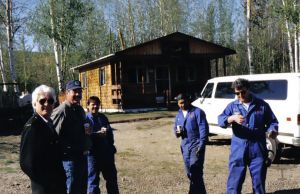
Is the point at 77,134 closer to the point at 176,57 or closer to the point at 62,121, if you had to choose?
the point at 62,121

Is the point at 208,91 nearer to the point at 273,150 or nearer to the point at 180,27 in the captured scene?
the point at 273,150

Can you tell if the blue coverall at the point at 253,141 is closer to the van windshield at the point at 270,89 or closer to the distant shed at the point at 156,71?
the van windshield at the point at 270,89

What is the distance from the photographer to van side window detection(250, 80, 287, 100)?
9.15 meters

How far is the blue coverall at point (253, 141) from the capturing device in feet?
17.4

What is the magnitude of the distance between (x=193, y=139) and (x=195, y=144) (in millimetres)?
78

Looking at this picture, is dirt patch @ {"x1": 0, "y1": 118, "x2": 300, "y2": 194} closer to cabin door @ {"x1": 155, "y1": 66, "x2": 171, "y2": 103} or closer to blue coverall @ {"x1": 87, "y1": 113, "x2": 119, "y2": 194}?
blue coverall @ {"x1": 87, "y1": 113, "x2": 119, "y2": 194}

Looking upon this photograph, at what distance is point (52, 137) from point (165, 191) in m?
4.02

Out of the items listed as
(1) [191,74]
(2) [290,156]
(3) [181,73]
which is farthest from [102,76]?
(2) [290,156]

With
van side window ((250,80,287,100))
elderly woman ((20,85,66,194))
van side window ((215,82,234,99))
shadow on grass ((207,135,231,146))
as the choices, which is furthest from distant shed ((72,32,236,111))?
elderly woman ((20,85,66,194))

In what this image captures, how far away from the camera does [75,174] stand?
4.96m

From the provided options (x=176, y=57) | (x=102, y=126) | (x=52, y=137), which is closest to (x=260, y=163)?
(x=102, y=126)

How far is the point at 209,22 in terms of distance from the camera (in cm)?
4891

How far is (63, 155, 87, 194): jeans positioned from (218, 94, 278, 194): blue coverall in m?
1.89

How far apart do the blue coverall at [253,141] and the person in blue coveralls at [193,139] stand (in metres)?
0.53
